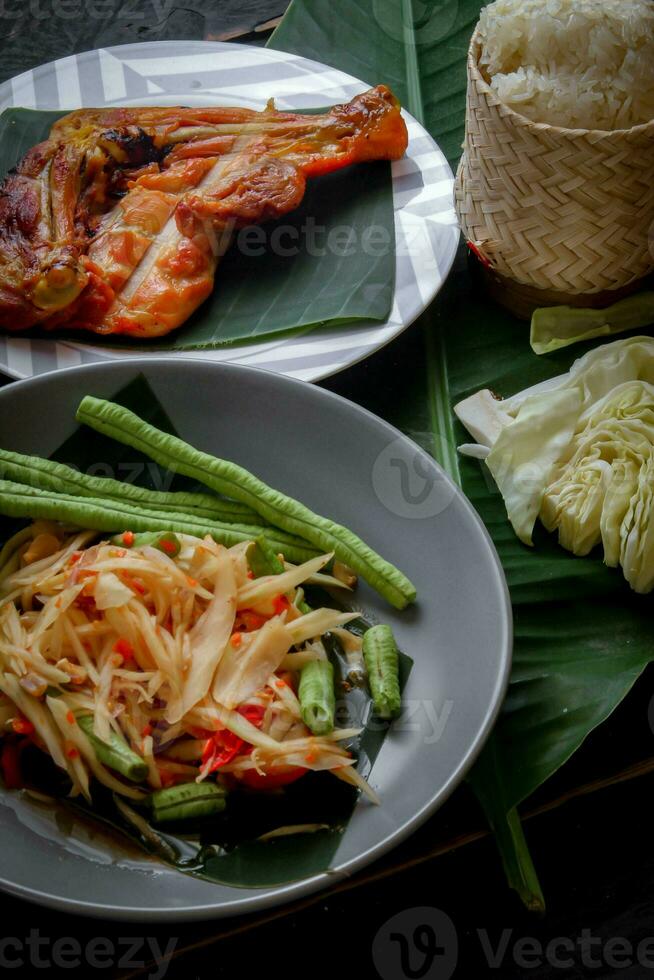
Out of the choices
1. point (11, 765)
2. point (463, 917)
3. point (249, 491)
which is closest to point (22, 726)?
point (11, 765)

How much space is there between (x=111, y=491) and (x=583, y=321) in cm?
146

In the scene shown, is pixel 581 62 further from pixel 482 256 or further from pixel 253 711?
pixel 253 711

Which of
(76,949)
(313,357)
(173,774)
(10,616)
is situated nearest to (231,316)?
(313,357)

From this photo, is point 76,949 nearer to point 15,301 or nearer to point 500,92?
point 15,301

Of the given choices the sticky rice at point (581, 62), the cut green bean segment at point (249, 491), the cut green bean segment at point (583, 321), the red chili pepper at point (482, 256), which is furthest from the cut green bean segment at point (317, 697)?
the sticky rice at point (581, 62)

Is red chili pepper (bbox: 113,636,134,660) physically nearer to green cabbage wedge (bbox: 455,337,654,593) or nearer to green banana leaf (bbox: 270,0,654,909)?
green banana leaf (bbox: 270,0,654,909)

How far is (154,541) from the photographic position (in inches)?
77.4

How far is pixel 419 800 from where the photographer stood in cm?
176

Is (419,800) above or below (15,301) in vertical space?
below

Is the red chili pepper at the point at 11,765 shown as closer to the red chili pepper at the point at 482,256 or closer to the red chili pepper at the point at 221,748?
the red chili pepper at the point at 221,748

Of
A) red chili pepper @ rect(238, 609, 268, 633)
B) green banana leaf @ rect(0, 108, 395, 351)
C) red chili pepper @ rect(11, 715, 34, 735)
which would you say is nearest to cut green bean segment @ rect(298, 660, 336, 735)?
red chili pepper @ rect(238, 609, 268, 633)

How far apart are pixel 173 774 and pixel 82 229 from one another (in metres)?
1.71

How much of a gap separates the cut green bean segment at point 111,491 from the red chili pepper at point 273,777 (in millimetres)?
572

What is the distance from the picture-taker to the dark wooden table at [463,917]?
193 centimetres
